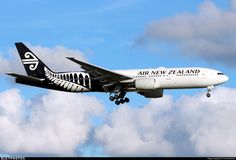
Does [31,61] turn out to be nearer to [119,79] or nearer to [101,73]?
[101,73]

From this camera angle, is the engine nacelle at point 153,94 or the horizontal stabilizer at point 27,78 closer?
the horizontal stabilizer at point 27,78

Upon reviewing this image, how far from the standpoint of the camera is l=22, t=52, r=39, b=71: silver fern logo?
3669 inches

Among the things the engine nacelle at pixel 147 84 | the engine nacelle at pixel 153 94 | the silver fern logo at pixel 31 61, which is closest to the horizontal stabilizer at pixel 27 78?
the silver fern logo at pixel 31 61

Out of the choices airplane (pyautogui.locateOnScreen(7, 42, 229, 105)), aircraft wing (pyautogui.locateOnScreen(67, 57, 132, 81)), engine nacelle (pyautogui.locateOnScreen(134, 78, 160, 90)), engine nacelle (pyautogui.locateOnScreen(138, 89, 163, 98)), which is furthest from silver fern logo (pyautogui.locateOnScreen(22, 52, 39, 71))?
engine nacelle (pyautogui.locateOnScreen(134, 78, 160, 90))

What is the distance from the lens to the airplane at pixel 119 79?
84.7 metres

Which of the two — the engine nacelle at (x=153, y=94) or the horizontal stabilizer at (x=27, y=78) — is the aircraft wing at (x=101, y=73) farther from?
the horizontal stabilizer at (x=27, y=78)

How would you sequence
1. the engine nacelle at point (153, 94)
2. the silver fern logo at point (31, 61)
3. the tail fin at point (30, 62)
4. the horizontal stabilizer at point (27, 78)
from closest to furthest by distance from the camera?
the horizontal stabilizer at point (27, 78) < the engine nacelle at point (153, 94) < the tail fin at point (30, 62) < the silver fern logo at point (31, 61)

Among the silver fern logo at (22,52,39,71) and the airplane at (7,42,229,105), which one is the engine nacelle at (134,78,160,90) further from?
the silver fern logo at (22,52,39,71)

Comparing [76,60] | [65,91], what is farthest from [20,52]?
[76,60]

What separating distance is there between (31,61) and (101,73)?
12106mm

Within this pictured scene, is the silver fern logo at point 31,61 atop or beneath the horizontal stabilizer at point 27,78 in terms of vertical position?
atop

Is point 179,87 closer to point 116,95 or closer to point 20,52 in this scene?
point 116,95

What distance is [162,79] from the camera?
85062 millimetres

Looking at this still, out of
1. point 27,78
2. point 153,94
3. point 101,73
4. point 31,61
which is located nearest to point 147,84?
point 101,73
